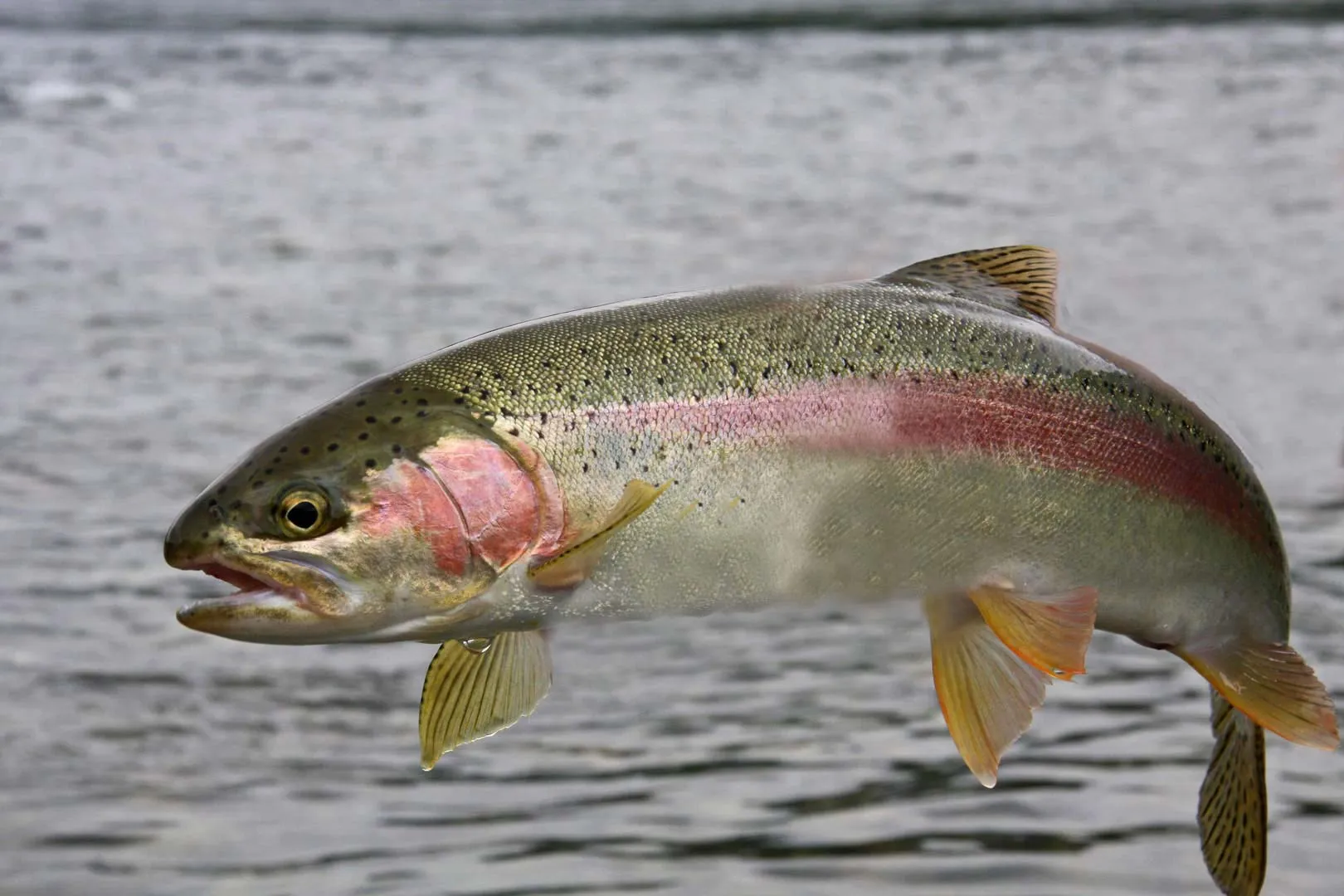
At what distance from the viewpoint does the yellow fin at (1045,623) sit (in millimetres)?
2115

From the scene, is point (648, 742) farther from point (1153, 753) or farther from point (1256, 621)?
point (1256, 621)

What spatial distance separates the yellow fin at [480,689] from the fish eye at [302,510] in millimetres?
197

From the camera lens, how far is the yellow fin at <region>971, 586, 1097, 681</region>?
212 cm

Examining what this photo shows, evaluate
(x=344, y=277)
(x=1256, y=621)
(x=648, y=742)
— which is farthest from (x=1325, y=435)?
(x=1256, y=621)

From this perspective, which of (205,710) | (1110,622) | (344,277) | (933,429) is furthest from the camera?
(344,277)

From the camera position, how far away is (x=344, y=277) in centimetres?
2141

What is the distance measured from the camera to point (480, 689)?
82.3 inches

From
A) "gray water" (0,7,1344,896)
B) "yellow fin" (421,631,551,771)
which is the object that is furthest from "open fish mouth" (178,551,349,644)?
"gray water" (0,7,1344,896)

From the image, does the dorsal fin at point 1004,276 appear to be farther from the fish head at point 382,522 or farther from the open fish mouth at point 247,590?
the open fish mouth at point 247,590

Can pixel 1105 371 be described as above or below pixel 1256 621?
above

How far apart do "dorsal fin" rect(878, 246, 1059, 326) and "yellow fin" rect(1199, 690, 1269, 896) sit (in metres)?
0.56

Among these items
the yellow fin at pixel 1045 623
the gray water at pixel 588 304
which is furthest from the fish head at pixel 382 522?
the gray water at pixel 588 304

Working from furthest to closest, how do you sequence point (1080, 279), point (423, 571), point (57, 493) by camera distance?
point (1080, 279)
point (57, 493)
point (423, 571)

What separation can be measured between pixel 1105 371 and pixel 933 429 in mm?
222
